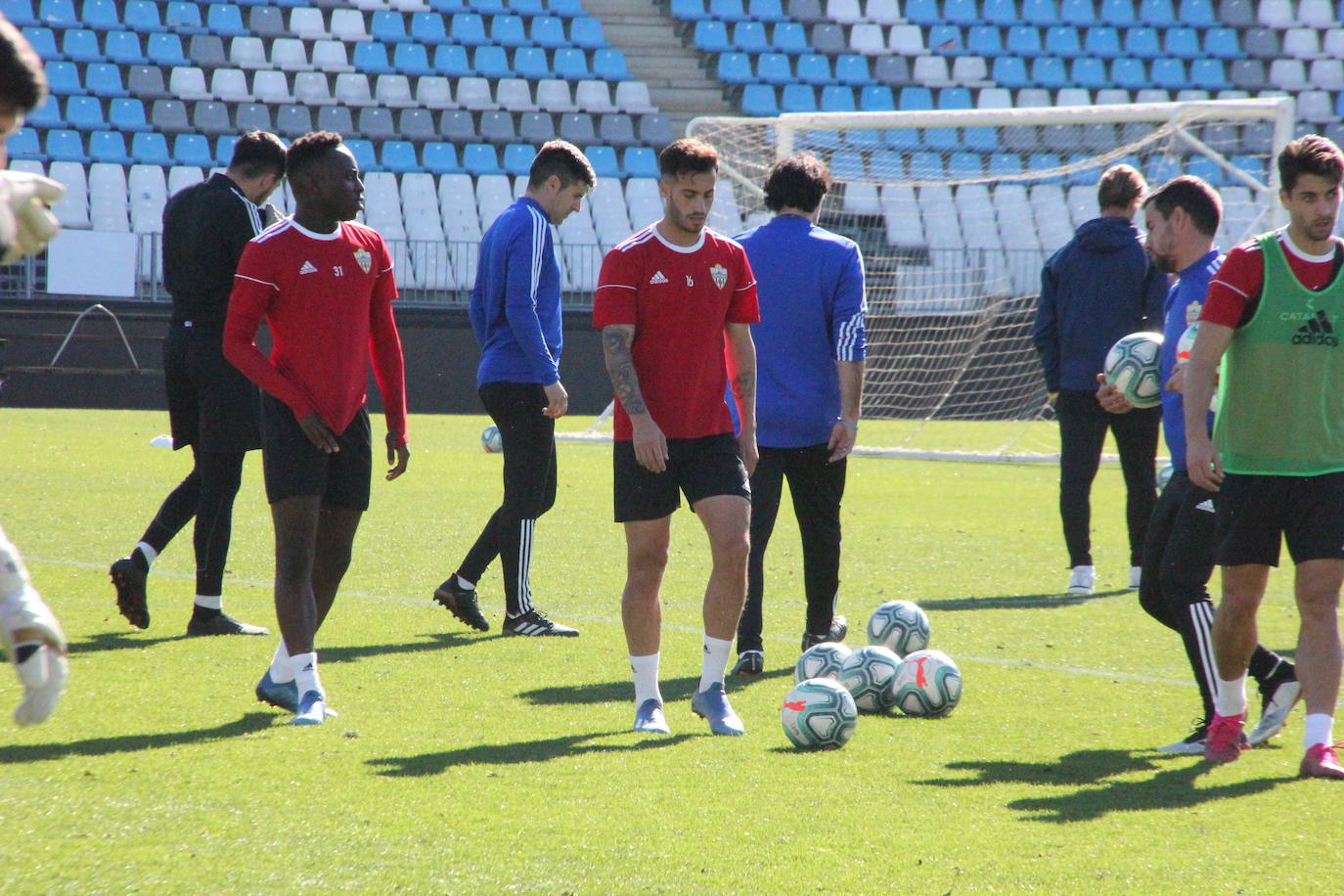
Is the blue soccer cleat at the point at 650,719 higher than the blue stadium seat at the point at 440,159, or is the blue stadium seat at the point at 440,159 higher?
the blue stadium seat at the point at 440,159

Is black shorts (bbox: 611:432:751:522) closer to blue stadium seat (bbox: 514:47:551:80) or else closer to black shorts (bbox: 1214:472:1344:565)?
black shorts (bbox: 1214:472:1344:565)

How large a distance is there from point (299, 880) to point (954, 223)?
19.1m

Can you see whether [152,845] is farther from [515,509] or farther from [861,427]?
[861,427]

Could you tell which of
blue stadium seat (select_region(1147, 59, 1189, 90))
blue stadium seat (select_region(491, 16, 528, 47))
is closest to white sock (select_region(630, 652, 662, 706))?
blue stadium seat (select_region(491, 16, 528, 47))

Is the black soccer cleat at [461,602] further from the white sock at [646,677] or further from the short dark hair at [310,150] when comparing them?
the short dark hair at [310,150]

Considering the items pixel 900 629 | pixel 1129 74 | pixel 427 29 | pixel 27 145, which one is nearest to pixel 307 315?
pixel 900 629

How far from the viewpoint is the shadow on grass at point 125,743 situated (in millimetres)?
4340

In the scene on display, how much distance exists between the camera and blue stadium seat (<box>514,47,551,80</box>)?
80.8ft

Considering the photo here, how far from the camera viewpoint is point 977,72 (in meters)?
25.6

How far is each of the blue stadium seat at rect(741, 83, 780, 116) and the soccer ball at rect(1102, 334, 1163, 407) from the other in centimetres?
1881

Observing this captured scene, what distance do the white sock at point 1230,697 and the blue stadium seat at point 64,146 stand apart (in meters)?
19.8

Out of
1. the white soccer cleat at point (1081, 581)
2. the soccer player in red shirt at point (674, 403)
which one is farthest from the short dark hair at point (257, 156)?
the white soccer cleat at point (1081, 581)

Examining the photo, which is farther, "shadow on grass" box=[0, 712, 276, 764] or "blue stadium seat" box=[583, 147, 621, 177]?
"blue stadium seat" box=[583, 147, 621, 177]

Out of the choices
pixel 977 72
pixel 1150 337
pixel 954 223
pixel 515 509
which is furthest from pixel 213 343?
pixel 977 72
